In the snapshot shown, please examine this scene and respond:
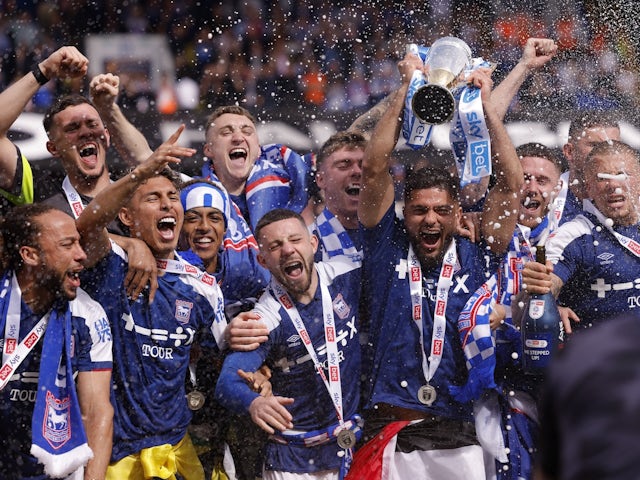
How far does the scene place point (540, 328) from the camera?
4359mm

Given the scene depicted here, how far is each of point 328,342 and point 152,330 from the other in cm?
74

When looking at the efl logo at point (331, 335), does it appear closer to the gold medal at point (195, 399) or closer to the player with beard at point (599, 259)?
the gold medal at point (195, 399)

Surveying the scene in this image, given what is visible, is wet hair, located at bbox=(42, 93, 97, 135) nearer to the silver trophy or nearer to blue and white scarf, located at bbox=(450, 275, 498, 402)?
the silver trophy

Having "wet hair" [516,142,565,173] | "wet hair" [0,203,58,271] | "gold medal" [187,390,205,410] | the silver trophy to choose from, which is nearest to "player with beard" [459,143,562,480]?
"wet hair" [516,142,565,173]

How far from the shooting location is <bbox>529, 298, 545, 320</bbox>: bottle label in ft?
14.3

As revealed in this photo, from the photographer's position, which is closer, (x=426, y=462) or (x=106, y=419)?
(x=106, y=419)

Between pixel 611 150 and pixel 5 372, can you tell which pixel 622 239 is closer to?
pixel 611 150

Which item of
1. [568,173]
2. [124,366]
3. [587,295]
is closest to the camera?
[124,366]

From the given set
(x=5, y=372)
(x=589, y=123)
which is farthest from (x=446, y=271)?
(x=5, y=372)

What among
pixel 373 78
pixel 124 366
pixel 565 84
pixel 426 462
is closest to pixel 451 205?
pixel 426 462

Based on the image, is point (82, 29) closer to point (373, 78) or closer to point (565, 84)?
point (373, 78)

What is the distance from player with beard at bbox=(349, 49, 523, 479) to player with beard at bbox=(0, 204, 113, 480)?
1155 mm

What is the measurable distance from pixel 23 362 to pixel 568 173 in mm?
2855

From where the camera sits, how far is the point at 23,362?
3877mm
